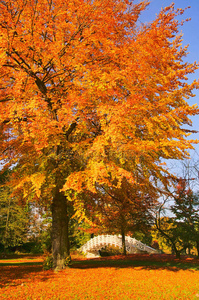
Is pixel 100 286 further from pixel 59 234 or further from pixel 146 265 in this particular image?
pixel 146 265

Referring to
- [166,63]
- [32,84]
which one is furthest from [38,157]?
[166,63]

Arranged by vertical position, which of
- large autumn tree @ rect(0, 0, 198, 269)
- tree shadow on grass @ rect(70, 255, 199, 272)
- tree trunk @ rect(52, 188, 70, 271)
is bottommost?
tree shadow on grass @ rect(70, 255, 199, 272)

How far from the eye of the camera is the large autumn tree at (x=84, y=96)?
752cm

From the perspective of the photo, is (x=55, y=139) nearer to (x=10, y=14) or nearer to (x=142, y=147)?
(x=142, y=147)

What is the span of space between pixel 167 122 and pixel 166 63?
9.79 feet

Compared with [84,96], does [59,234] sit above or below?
below

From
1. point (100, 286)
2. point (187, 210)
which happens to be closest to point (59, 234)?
point (100, 286)

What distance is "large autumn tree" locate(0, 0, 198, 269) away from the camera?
24.7 feet

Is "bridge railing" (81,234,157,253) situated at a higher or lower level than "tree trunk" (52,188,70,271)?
lower

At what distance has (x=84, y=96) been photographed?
8.18m

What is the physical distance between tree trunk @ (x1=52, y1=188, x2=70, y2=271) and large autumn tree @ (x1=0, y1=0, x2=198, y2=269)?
0.04m

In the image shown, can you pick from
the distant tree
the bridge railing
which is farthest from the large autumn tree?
the bridge railing

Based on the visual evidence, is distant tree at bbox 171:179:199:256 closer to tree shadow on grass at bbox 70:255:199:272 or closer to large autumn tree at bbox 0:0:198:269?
tree shadow on grass at bbox 70:255:199:272

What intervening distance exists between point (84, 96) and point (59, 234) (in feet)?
19.2
